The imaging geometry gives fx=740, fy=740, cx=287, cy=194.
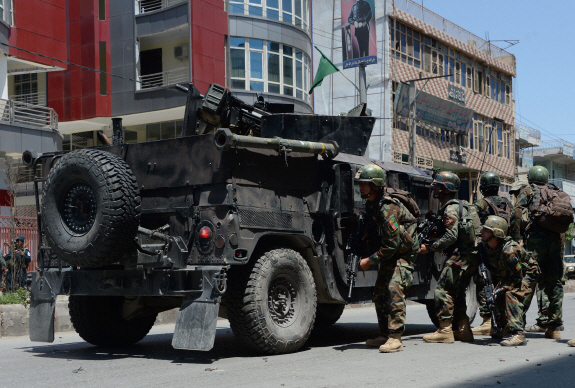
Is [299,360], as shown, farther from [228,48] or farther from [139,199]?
[228,48]

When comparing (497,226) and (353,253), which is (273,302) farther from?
(497,226)

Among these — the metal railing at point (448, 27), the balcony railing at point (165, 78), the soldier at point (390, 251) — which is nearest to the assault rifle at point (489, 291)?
the soldier at point (390, 251)

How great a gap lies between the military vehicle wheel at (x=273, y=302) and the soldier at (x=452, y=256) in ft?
5.15

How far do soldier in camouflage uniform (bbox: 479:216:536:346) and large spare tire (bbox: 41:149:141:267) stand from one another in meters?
3.99

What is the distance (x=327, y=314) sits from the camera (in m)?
10.5

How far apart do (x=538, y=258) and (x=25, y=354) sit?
5955 millimetres

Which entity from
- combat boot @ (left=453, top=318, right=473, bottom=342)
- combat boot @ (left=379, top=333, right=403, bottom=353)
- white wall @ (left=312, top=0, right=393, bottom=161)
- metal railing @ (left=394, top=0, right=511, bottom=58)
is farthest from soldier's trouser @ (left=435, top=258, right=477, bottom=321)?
metal railing @ (left=394, top=0, right=511, bottom=58)

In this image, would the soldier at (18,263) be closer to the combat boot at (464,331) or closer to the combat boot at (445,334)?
the combat boot at (445,334)

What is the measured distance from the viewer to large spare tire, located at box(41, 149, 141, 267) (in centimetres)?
687

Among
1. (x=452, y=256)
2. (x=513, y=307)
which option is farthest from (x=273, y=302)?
(x=513, y=307)

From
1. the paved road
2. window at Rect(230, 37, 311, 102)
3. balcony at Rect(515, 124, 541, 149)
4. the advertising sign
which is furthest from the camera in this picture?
balcony at Rect(515, 124, 541, 149)

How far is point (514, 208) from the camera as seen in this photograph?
29.4ft

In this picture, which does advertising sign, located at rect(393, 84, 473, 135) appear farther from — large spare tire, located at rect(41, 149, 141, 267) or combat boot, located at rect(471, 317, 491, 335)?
large spare tire, located at rect(41, 149, 141, 267)

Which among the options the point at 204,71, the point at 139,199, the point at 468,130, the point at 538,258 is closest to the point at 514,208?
the point at 538,258
